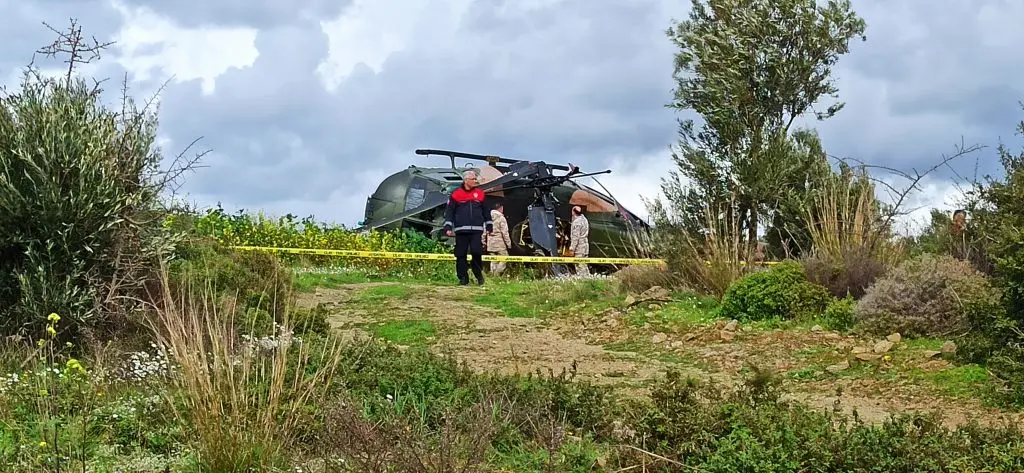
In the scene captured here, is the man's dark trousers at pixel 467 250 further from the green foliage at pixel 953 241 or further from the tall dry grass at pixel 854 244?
the green foliage at pixel 953 241

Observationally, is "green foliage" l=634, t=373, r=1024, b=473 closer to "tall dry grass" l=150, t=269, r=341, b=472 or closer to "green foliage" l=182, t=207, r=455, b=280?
"tall dry grass" l=150, t=269, r=341, b=472

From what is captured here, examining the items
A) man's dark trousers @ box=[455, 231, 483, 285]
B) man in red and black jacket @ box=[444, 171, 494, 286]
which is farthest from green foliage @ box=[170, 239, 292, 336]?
man's dark trousers @ box=[455, 231, 483, 285]

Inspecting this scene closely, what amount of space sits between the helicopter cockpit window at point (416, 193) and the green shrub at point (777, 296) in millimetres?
15379

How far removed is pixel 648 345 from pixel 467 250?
266 inches

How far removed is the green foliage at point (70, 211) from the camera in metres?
8.57

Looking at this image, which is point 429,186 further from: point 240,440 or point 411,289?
point 240,440

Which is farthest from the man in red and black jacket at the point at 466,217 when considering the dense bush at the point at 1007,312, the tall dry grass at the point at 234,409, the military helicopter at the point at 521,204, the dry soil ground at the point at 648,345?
the tall dry grass at the point at 234,409

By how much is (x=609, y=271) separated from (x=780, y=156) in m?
5.19

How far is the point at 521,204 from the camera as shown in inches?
991

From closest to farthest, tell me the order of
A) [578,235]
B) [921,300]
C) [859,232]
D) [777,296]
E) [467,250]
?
[921,300], [777,296], [859,232], [467,250], [578,235]

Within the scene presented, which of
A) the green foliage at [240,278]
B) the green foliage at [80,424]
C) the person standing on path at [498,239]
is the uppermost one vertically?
the person standing on path at [498,239]

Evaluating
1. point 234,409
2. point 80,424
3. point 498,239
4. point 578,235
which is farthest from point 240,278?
point 578,235

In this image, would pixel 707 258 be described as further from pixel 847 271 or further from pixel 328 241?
pixel 328 241

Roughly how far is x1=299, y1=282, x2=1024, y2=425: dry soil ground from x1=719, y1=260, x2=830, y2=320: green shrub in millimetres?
389
